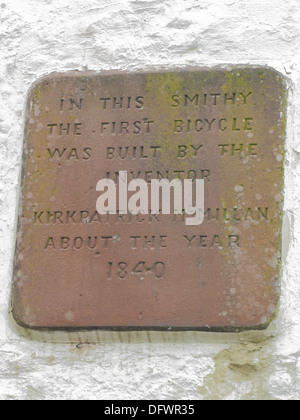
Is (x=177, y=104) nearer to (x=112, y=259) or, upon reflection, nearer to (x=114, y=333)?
(x=112, y=259)

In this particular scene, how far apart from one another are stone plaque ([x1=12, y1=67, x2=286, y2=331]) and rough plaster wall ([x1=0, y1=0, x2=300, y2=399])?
6 cm

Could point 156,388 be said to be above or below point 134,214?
below

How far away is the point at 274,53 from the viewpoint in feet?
7.28

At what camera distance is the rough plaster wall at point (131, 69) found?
199 cm

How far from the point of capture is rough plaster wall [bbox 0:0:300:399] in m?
1.99

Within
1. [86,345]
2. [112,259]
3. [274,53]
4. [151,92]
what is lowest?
[86,345]

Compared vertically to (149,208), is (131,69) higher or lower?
higher

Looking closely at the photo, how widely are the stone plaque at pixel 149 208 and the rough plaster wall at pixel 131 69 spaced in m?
0.06

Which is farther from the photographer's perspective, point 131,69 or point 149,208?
point 131,69

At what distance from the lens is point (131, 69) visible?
89.8 inches

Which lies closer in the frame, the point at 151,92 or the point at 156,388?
the point at 156,388

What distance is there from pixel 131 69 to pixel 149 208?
0.52m

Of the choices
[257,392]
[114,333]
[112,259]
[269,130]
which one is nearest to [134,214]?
[112,259]

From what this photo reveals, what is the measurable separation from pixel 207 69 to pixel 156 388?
1062mm
